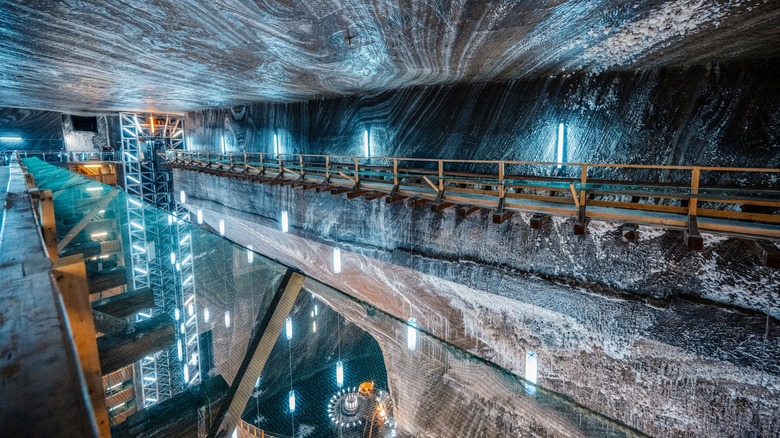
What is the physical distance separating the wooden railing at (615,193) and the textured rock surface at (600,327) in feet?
1.18

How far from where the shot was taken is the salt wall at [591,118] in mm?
6750

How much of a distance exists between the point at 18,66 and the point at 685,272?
595 inches

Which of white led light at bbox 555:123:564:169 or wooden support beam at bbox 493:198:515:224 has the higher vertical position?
white led light at bbox 555:123:564:169

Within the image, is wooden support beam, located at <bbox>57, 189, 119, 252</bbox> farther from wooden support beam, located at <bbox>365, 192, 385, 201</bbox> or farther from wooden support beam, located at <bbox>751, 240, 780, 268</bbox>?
wooden support beam, located at <bbox>751, 240, 780, 268</bbox>

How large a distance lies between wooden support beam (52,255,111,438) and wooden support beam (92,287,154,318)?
1.50 m

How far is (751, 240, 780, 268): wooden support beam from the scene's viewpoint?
4.03 meters

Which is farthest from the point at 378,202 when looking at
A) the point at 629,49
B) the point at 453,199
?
the point at 629,49

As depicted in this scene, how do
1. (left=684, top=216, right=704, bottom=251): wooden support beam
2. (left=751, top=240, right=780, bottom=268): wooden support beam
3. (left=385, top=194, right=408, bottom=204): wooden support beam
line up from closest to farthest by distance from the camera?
(left=751, top=240, right=780, bottom=268): wooden support beam → (left=684, top=216, right=704, bottom=251): wooden support beam → (left=385, top=194, right=408, bottom=204): wooden support beam

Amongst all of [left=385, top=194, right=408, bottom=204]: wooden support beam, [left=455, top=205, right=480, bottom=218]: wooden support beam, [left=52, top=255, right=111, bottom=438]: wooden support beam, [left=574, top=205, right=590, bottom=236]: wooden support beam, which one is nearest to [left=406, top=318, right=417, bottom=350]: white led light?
[left=52, top=255, right=111, bottom=438]: wooden support beam

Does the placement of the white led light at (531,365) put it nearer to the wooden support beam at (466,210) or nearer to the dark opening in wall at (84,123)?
the wooden support beam at (466,210)

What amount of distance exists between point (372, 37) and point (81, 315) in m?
6.61

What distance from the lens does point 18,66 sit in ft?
29.2

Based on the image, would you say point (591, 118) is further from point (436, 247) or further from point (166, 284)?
point (166, 284)

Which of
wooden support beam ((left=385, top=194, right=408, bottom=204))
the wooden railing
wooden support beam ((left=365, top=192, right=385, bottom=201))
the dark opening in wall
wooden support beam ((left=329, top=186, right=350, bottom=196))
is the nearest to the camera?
the wooden railing
